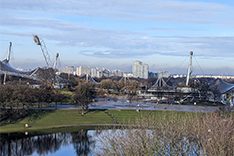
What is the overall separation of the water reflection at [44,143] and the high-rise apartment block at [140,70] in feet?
538

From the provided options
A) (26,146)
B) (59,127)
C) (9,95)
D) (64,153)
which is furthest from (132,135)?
(9,95)

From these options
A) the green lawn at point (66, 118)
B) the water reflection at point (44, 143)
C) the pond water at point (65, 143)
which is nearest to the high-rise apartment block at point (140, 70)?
the green lawn at point (66, 118)

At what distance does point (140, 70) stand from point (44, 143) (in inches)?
6740

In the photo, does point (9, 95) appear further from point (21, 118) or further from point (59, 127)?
point (59, 127)

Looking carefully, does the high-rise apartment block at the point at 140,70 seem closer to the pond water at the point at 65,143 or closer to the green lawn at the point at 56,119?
the green lawn at the point at 56,119

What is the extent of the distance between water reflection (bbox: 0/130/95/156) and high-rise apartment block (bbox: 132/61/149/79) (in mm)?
163858

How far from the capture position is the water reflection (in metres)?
22.6

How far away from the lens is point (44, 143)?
2495 centimetres

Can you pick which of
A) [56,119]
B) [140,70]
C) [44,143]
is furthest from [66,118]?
[140,70]

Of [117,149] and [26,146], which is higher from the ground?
[117,149]

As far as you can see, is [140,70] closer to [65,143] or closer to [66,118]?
[66,118]

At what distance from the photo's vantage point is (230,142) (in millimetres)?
14625

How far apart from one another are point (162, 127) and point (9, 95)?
23.3 meters

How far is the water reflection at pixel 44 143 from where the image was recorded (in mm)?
22628
